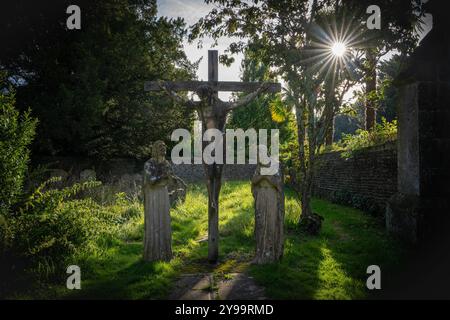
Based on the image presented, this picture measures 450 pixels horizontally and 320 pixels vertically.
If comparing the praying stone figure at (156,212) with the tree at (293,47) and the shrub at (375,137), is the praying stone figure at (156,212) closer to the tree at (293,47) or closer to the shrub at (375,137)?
the tree at (293,47)

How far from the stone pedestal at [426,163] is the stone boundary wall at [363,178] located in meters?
2.53

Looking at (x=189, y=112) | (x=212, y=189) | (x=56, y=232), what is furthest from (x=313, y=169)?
(x=189, y=112)

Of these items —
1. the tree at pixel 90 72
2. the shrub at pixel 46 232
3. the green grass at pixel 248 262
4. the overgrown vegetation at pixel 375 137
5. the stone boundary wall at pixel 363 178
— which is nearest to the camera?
the green grass at pixel 248 262

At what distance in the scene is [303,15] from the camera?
25.7ft

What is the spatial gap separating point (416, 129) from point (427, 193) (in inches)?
55.2

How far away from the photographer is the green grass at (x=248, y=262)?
435cm

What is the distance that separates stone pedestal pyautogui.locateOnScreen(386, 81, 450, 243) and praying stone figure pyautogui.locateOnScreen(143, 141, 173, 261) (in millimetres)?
5146

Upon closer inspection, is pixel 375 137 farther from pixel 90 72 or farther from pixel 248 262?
pixel 90 72

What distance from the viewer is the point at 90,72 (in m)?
11.6

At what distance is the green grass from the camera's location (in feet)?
14.3

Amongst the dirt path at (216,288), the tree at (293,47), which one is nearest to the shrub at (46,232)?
the dirt path at (216,288)

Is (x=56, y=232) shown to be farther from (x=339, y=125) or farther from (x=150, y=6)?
(x=339, y=125)

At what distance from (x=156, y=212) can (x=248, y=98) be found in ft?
9.09

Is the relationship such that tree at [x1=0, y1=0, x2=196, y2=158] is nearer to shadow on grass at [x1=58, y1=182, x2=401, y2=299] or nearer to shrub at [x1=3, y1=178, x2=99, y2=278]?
shadow on grass at [x1=58, y1=182, x2=401, y2=299]
